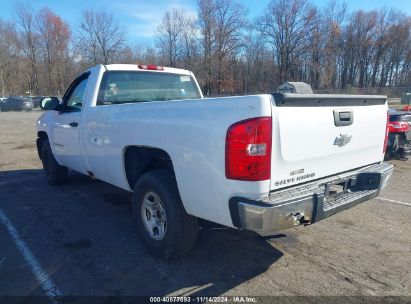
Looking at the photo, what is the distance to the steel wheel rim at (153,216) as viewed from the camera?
348 centimetres

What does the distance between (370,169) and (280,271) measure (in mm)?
1413

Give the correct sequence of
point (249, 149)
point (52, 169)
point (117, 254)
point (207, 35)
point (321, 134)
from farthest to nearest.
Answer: point (207, 35) → point (52, 169) → point (117, 254) → point (321, 134) → point (249, 149)

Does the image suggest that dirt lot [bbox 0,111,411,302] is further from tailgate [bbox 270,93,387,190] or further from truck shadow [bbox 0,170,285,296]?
tailgate [bbox 270,93,387,190]

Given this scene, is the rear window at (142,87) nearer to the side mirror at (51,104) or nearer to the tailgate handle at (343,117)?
the side mirror at (51,104)

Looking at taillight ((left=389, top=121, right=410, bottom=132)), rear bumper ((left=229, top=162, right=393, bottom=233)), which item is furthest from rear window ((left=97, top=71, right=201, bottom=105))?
taillight ((left=389, top=121, right=410, bottom=132))

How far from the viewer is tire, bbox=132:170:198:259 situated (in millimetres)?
3211

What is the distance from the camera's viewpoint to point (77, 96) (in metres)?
5.27

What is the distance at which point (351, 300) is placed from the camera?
2826mm

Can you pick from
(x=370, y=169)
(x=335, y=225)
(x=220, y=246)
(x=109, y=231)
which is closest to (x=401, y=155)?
(x=335, y=225)

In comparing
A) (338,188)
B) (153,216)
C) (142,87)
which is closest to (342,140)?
(338,188)

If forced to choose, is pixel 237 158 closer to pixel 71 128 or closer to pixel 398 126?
pixel 71 128

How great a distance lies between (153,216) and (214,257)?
2.51ft

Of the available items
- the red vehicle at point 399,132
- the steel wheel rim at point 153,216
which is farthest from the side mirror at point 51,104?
the red vehicle at point 399,132

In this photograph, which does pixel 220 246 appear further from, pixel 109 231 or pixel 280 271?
pixel 109 231
